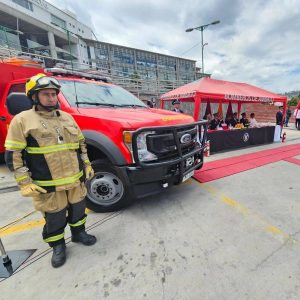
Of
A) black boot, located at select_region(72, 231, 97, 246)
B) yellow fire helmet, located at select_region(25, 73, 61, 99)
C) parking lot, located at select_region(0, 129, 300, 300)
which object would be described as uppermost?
yellow fire helmet, located at select_region(25, 73, 61, 99)

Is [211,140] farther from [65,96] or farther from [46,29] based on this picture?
[46,29]

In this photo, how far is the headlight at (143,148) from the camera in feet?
8.34

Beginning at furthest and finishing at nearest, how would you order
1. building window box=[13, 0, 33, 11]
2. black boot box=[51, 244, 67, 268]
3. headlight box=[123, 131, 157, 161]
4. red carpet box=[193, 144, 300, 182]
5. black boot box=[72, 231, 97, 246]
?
building window box=[13, 0, 33, 11], red carpet box=[193, 144, 300, 182], headlight box=[123, 131, 157, 161], black boot box=[72, 231, 97, 246], black boot box=[51, 244, 67, 268]

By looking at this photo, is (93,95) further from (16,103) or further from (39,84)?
(39,84)

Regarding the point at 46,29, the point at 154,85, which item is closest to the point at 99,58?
the point at 46,29

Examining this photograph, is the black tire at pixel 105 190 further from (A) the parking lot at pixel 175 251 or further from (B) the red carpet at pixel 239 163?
(B) the red carpet at pixel 239 163

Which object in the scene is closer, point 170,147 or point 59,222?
point 59,222

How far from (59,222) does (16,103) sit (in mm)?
1407

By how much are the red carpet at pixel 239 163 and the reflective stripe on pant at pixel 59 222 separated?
273 cm

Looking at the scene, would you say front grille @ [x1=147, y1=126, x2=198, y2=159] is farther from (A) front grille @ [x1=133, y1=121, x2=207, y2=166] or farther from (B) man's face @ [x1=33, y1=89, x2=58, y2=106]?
(B) man's face @ [x1=33, y1=89, x2=58, y2=106]

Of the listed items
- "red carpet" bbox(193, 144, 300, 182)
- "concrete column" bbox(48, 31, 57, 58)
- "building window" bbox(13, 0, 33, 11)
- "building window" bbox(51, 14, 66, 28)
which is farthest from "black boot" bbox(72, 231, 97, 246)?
"building window" bbox(51, 14, 66, 28)

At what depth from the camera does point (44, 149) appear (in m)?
1.82

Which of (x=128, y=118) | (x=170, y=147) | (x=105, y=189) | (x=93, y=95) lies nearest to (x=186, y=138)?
(x=170, y=147)

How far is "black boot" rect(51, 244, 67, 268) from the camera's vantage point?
199cm
